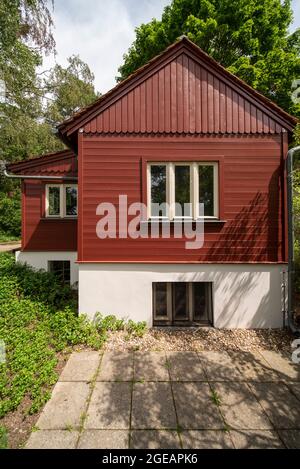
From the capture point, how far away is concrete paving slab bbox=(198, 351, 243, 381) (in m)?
4.50

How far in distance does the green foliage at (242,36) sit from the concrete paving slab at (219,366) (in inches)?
536

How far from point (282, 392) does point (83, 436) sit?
323cm

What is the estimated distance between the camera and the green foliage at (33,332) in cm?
403

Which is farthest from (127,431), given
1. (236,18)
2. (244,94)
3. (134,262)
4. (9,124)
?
(236,18)

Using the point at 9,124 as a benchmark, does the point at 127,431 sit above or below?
below

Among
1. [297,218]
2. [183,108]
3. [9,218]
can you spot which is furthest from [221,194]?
[9,218]

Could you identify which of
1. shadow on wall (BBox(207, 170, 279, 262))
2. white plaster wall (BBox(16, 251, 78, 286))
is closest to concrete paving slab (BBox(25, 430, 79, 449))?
shadow on wall (BBox(207, 170, 279, 262))

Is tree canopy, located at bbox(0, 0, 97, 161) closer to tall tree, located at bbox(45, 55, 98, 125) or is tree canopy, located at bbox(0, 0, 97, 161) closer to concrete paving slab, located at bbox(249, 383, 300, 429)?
tall tree, located at bbox(45, 55, 98, 125)

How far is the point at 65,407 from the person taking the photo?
12.3 ft

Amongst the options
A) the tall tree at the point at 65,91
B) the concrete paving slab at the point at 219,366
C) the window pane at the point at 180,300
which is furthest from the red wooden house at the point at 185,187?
the tall tree at the point at 65,91

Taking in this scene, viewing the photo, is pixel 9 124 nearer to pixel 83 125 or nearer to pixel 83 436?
pixel 83 125

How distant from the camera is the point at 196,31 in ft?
42.6

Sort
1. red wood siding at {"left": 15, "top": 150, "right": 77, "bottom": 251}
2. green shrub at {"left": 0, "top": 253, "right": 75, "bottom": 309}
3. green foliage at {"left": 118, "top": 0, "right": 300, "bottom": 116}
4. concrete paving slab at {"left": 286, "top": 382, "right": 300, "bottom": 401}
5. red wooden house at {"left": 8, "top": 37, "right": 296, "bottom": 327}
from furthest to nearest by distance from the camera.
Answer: green foliage at {"left": 118, "top": 0, "right": 300, "bottom": 116} → red wood siding at {"left": 15, "top": 150, "right": 77, "bottom": 251} → green shrub at {"left": 0, "top": 253, "right": 75, "bottom": 309} → red wooden house at {"left": 8, "top": 37, "right": 296, "bottom": 327} → concrete paving slab at {"left": 286, "top": 382, "right": 300, "bottom": 401}

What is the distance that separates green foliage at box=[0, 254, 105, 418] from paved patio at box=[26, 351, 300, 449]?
0.37 metres
